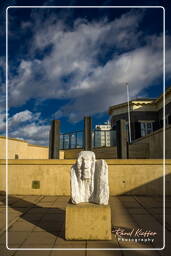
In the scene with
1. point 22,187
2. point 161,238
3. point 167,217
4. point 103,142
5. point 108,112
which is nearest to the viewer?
point 161,238

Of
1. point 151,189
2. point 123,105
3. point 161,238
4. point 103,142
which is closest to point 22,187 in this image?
point 151,189

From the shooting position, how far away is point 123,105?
25859mm

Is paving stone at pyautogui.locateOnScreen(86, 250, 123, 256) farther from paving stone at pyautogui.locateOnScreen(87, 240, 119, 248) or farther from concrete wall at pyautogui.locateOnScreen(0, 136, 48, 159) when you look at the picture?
concrete wall at pyautogui.locateOnScreen(0, 136, 48, 159)

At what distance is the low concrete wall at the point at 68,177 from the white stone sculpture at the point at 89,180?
191 inches

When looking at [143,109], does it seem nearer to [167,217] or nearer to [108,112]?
[108,112]

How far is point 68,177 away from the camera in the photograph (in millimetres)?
9477

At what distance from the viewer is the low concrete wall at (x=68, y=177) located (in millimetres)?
9219

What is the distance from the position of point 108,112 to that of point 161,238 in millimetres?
24862

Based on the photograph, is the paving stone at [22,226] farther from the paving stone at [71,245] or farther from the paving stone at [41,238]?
the paving stone at [71,245]

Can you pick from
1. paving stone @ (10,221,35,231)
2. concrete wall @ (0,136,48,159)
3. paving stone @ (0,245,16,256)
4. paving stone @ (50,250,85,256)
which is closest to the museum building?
concrete wall @ (0,136,48,159)

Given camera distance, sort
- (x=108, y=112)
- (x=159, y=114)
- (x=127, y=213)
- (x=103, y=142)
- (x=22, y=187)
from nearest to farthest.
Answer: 1. (x=127, y=213)
2. (x=22, y=187)
3. (x=103, y=142)
4. (x=159, y=114)
5. (x=108, y=112)

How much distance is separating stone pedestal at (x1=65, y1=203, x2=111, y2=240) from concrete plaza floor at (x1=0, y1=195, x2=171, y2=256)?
0.14 metres

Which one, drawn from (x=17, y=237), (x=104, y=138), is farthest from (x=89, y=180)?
(x=104, y=138)

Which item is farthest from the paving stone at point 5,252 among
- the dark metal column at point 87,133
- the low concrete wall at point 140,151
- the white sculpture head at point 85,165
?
the low concrete wall at point 140,151
